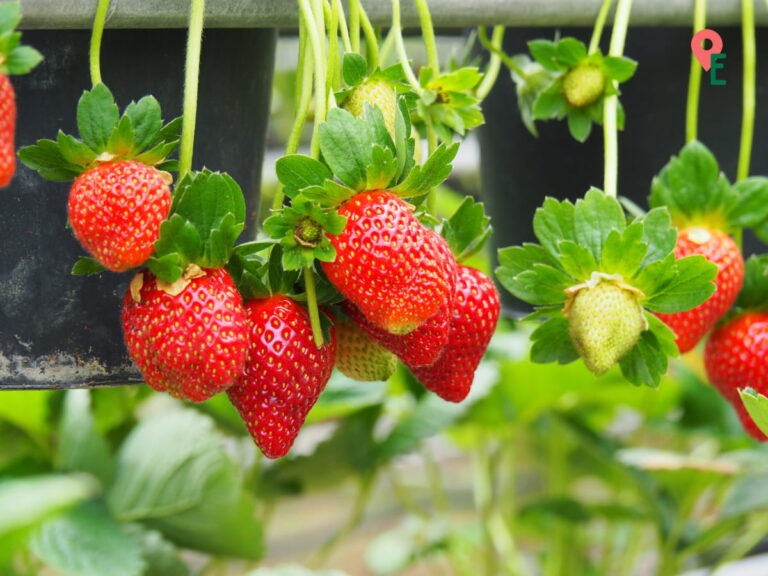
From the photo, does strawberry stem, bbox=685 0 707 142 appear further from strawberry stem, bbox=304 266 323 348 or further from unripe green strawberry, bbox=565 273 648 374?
strawberry stem, bbox=304 266 323 348

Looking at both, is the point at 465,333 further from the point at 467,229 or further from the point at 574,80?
the point at 574,80

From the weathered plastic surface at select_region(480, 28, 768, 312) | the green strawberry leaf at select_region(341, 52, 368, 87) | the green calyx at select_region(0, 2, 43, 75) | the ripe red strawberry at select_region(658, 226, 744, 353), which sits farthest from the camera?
the weathered plastic surface at select_region(480, 28, 768, 312)

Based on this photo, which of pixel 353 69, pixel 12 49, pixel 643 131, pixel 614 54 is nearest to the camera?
pixel 12 49

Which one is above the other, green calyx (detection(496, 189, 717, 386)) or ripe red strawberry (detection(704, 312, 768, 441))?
green calyx (detection(496, 189, 717, 386))

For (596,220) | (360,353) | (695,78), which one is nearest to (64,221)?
(360,353)

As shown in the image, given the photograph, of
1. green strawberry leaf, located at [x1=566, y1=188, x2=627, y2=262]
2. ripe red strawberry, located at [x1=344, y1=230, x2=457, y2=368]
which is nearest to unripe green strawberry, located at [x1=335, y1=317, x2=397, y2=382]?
ripe red strawberry, located at [x1=344, y1=230, x2=457, y2=368]

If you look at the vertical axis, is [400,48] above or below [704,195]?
above

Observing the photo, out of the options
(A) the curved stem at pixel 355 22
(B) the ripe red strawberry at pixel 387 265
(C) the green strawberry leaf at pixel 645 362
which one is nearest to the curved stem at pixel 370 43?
(A) the curved stem at pixel 355 22
